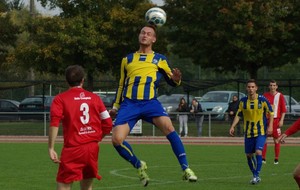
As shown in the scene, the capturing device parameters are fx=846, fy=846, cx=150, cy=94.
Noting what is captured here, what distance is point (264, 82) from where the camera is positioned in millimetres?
40938

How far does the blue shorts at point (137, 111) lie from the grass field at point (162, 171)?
94.2 inches

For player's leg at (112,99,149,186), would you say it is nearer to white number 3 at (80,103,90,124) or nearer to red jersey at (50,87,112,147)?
red jersey at (50,87,112,147)

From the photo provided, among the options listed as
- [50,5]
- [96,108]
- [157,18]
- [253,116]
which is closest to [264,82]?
[50,5]

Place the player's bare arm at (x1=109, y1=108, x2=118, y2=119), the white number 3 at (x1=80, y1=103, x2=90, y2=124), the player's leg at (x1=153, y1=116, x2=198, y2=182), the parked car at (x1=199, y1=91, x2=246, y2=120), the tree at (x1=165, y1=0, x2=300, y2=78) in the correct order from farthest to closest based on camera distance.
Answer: the parked car at (x1=199, y1=91, x2=246, y2=120)
the tree at (x1=165, y1=0, x2=300, y2=78)
the player's leg at (x1=153, y1=116, x2=198, y2=182)
the player's bare arm at (x1=109, y1=108, x2=118, y2=119)
the white number 3 at (x1=80, y1=103, x2=90, y2=124)

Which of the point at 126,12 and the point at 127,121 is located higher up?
the point at 126,12

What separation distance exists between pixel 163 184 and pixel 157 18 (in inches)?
140

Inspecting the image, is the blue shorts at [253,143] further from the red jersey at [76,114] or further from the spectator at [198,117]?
the spectator at [198,117]

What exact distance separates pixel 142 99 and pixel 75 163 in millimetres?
3249

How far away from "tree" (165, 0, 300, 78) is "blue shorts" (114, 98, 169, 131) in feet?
92.9

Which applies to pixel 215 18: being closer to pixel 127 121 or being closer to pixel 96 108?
pixel 127 121

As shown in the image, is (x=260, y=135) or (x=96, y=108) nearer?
(x=96, y=108)

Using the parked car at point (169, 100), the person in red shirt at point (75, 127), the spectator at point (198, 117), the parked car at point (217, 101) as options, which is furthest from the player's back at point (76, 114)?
the parked car at point (169, 100)

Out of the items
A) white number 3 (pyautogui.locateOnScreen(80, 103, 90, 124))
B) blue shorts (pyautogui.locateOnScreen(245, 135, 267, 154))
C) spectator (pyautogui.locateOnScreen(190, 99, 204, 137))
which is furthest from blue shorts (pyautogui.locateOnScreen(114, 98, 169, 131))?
spectator (pyautogui.locateOnScreen(190, 99, 204, 137))

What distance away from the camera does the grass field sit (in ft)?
51.4
